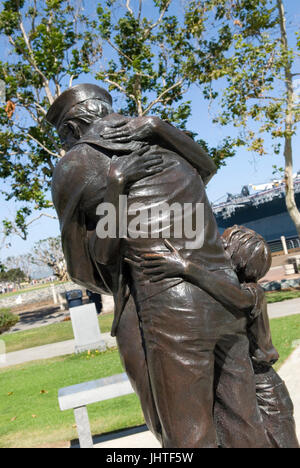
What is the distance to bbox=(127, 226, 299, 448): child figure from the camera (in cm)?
198

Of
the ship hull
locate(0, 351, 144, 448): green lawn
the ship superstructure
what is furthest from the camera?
the ship hull

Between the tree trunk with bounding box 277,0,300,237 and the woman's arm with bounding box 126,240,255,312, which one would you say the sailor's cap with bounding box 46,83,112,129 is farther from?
the tree trunk with bounding box 277,0,300,237

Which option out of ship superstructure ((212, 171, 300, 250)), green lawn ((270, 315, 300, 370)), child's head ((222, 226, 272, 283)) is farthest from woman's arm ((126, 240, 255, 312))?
ship superstructure ((212, 171, 300, 250))

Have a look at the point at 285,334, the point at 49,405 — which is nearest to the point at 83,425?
the point at 49,405

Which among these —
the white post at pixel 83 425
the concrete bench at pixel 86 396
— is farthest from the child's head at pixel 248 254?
the white post at pixel 83 425

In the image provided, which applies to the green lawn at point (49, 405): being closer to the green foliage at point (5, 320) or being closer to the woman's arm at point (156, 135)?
the woman's arm at point (156, 135)

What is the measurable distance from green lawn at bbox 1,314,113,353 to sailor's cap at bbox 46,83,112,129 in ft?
36.6

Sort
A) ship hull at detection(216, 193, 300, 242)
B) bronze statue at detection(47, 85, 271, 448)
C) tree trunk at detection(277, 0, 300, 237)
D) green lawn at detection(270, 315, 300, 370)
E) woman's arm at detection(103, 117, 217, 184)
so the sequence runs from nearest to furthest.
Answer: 1. bronze statue at detection(47, 85, 271, 448)
2. woman's arm at detection(103, 117, 217, 184)
3. green lawn at detection(270, 315, 300, 370)
4. tree trunk at detection(277, 0, 300, 237)
5. ship hull at detection(216, 193, 300, 242)

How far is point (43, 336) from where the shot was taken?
1530cm

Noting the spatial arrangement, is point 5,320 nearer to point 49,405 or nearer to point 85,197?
point 49,405

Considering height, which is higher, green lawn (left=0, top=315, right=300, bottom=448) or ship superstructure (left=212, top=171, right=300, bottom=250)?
ship superstructure (left=212, top=171, right=300, bottom=250)

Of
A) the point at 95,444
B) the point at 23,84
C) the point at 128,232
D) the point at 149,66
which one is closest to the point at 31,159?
the point at 23,84

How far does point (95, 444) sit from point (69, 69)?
1119 centimetres
